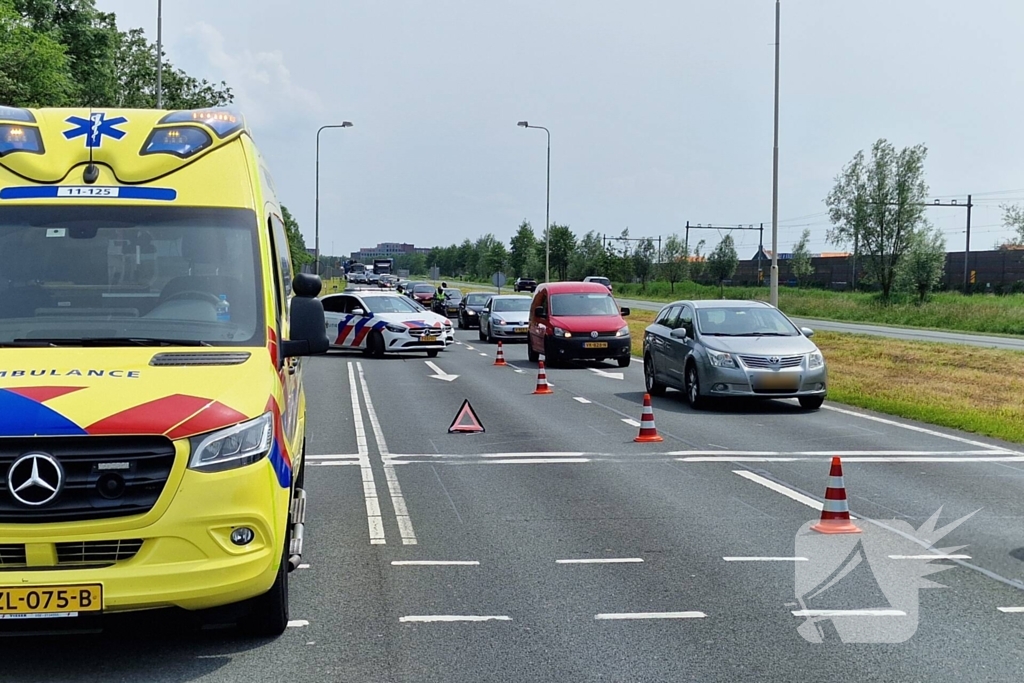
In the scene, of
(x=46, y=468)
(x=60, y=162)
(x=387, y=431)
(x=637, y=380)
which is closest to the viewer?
(x=46, y=468)

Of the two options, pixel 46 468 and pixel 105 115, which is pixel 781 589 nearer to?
Answer: pixel 46 468

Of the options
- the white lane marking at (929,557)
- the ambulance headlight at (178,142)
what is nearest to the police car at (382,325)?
the white lane marking at (929,557)

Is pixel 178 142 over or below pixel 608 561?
over

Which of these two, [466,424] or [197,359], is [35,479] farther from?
[466,424]

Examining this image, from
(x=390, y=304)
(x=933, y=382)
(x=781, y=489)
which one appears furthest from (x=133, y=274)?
(x=390, y=304)

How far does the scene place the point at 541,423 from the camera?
15.7 meters

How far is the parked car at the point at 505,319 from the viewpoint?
37750mm

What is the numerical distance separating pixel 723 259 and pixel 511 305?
236ft

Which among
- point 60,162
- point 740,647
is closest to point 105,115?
point 60,162

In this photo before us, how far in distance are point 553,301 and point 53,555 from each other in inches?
920

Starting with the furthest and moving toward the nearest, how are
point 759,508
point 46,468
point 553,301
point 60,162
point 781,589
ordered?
1. point 553,301
2. point 759,508
3. point 781,589
4. point 60,162
5. point 46,468

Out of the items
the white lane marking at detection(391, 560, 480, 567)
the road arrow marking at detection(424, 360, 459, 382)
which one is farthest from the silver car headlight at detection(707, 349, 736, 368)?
the white lane marking at detection(391, 560, 480, 567)

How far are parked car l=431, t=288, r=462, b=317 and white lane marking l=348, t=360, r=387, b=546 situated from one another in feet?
124

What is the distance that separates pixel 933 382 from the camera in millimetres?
22250
